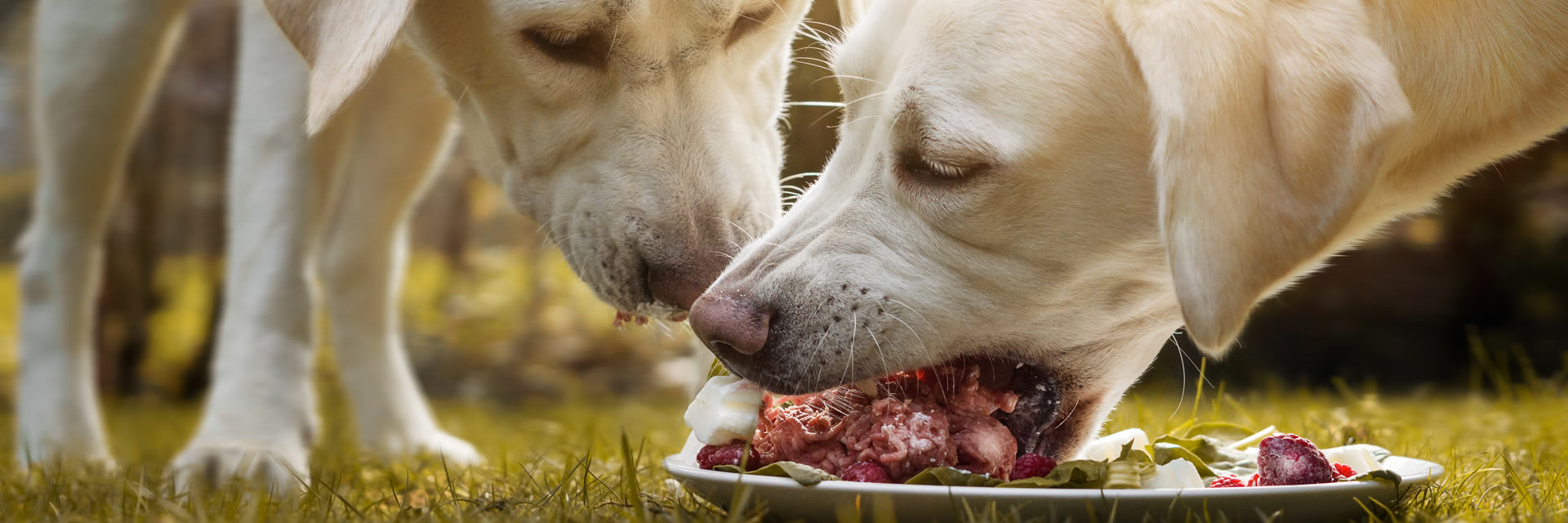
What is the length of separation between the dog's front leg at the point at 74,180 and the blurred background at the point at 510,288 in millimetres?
3328

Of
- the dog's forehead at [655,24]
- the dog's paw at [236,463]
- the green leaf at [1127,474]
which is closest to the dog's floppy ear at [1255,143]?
the green leaf at [1127,474]

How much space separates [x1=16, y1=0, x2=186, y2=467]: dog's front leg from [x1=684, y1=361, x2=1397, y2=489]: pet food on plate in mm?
2601

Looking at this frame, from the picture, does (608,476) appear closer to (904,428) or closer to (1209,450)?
(904,428)

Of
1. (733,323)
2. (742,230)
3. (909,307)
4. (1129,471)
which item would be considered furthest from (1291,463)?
(742,230)

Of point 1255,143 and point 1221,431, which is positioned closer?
point 1255,143

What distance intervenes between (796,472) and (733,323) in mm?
330

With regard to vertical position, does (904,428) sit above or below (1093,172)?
below

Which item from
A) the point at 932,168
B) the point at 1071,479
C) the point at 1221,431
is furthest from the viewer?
the point at 1221,431

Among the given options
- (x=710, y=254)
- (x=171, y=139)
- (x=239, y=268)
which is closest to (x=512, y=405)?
(x=171, y=139)

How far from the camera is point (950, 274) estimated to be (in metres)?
2.05

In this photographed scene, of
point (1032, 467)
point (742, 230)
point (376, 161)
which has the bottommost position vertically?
point (376, 161)

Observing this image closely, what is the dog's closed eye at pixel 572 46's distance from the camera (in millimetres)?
2605

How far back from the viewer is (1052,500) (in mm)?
1676

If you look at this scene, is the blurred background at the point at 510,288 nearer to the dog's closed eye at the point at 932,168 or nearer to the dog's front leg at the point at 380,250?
the dog's front leg at the point at 380,250
